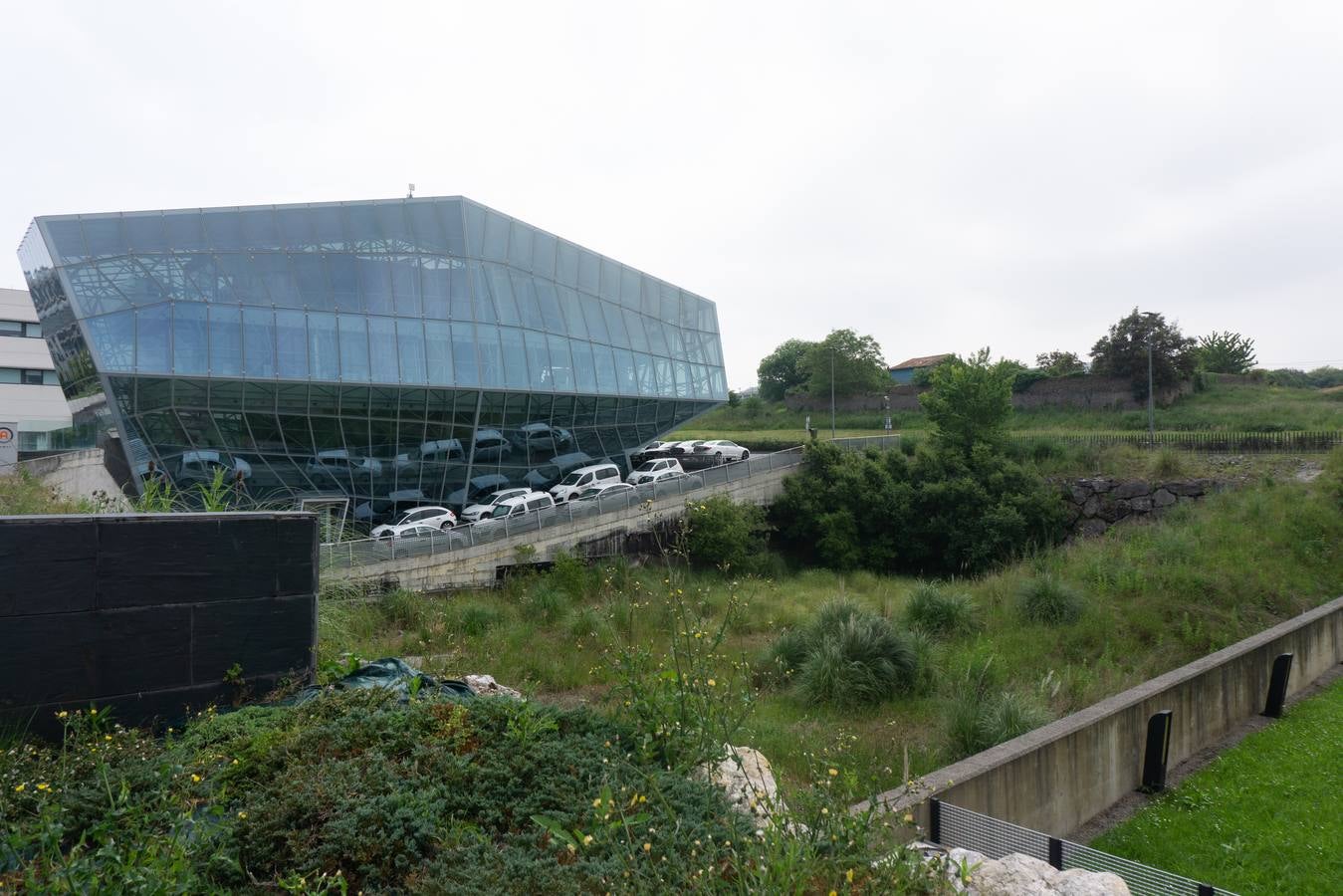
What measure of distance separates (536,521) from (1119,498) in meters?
22.4

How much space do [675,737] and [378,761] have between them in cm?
180

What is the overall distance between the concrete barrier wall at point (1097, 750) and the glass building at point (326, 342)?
22044 mm

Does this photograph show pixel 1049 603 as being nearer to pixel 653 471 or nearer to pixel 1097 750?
pixel 1097 750

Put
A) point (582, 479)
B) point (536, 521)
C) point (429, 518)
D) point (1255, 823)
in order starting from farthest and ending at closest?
point (582, 479) → point (429, 518) → point (536, 521) → point (1255, 823)

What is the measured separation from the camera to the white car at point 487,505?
27953 mm

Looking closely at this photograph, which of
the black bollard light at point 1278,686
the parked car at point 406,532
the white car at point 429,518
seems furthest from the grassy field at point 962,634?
the white car at point 429,518

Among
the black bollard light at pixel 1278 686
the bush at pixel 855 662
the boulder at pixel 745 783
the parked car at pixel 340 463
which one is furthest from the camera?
the parked car at pixel 340 463

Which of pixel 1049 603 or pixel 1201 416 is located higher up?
pixel 1201 416

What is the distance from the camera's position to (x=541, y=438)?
3158cm

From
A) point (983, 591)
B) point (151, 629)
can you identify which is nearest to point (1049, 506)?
point (983, 591)

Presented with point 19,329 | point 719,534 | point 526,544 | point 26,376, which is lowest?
point 719,534

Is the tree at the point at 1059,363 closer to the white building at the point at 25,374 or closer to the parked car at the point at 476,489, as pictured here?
the parked car at the point at 476,489

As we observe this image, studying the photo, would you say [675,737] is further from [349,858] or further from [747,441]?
[747,441]

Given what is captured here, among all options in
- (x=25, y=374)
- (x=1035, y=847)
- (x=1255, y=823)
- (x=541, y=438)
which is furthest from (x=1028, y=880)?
(x=25, y=374)
